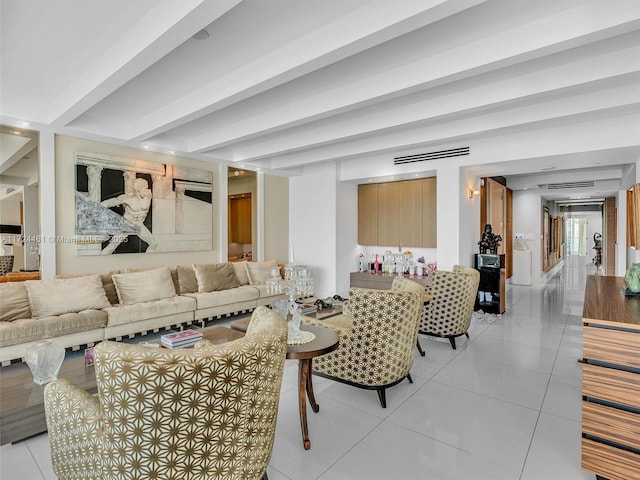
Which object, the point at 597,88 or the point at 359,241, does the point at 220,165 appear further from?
the point at 597,88

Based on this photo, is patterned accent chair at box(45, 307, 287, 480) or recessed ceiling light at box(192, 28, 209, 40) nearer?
patterned accent chair at box(45, 307, 287, 480)

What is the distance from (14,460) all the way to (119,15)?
3.12 meters

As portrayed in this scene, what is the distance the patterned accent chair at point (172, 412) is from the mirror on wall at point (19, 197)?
12.5ft

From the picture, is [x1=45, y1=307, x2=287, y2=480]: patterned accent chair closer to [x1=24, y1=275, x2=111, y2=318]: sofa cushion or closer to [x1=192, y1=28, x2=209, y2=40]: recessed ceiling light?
[x1=192, y1=28, x2=209, y2=40]: recessed ceiling light

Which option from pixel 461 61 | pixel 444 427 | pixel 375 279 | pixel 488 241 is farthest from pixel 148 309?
pixel 488 241

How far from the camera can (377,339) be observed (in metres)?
2.73

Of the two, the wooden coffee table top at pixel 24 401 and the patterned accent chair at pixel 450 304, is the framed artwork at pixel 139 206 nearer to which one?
the wooden coffee table top at pixel 24 401

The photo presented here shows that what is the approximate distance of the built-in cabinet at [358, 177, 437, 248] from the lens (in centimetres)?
671

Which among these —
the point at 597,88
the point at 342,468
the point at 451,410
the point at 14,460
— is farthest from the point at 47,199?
the point at 597,88

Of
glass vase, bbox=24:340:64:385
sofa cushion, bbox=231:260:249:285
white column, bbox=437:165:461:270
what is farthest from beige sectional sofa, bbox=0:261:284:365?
white column, bbox=437:165:461:270

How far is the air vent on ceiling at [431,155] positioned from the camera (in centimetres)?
557

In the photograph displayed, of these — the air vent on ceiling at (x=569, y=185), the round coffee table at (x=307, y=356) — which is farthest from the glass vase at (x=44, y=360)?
the air vent on ceiling at (x=569, y=185)

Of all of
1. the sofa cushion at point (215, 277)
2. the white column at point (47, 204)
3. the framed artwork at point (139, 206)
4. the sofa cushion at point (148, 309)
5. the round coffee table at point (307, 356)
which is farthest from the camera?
the sofa cushion at point (215, 277)

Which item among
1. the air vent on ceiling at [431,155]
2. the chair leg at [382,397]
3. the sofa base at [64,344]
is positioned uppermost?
the air vent on ceiling at [431,155]
